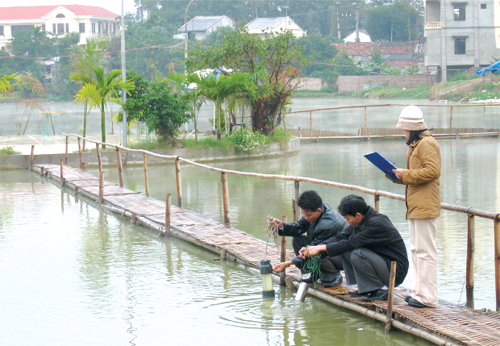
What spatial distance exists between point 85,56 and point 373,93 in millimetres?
46202

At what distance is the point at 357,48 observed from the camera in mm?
74688

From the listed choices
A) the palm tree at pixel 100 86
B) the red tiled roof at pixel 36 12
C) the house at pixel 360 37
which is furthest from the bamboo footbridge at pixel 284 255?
the house at pixel 360 37

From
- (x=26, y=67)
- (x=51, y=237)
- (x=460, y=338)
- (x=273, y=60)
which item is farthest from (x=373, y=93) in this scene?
(x=460, y=338)

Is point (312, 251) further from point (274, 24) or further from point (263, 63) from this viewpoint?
point (274, 24)

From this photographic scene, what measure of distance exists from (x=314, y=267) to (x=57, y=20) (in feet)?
248

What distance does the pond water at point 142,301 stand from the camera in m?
5.30

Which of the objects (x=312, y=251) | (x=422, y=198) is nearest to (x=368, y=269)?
(x=312, y=251)

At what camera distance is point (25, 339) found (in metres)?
5.32

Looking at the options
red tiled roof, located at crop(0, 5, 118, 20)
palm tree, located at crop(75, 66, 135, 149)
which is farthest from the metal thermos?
red tiled roof, located at crop(0, 5, 118, 20)

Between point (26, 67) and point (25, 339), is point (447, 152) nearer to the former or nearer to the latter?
point (25, 339)

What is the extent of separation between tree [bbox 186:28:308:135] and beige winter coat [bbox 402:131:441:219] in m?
14.8

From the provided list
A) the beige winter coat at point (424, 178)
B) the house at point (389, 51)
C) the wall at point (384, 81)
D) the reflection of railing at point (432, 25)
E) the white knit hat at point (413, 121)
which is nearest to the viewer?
the beige winter coat at point (424, 178)

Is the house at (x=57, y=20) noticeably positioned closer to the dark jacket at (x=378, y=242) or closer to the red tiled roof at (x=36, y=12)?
the red tiled roof at (x=36, y=12)

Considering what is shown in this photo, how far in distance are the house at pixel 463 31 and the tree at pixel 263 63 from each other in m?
33.6
